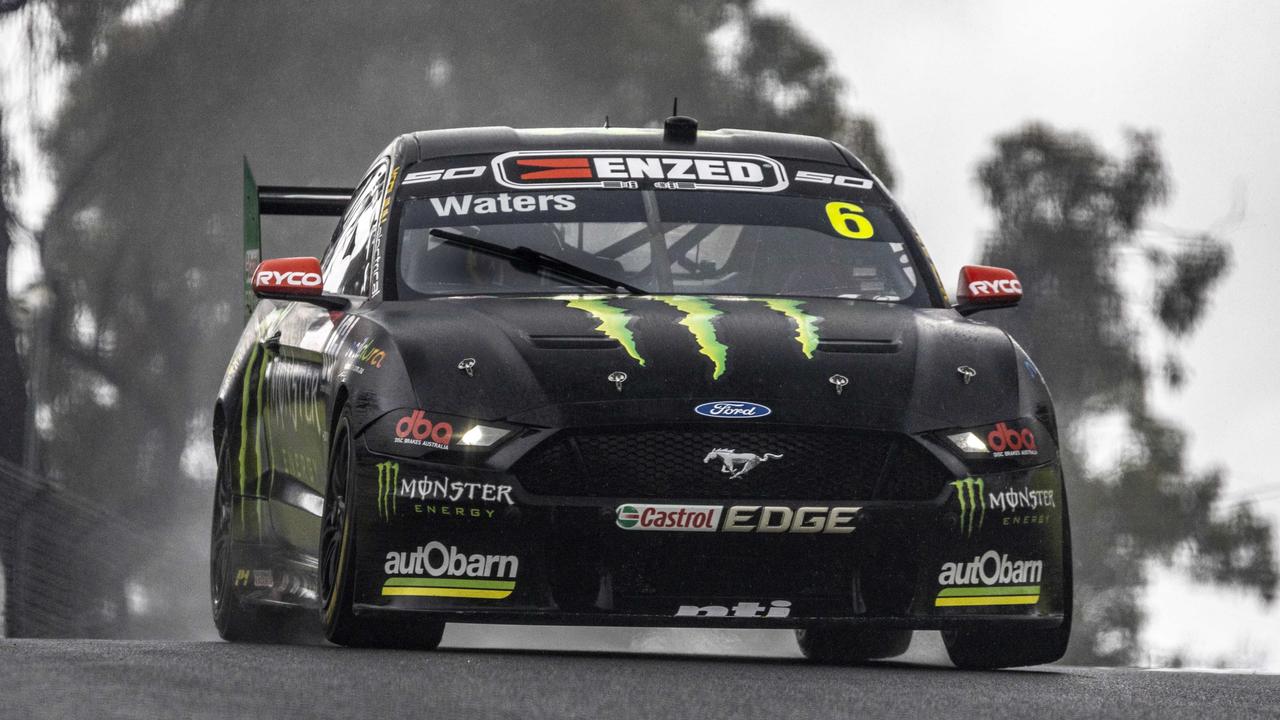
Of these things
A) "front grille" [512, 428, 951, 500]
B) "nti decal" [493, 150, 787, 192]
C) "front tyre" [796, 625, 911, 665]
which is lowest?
"front tyre" [796, 625, 911, 665]

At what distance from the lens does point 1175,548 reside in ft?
115

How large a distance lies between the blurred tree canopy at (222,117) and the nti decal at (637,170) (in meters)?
24.7

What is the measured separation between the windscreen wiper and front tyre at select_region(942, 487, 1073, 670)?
4.77 ft

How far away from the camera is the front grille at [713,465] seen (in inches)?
264

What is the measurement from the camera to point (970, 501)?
22.6ft

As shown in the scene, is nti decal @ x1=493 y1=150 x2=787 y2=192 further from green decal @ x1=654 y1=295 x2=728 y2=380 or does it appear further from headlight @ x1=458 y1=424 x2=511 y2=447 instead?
headlight @ x1=458 y1=424 x2=511 y2=447

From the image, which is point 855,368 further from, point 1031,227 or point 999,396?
point 1031,227

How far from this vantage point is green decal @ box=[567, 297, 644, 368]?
6957mm

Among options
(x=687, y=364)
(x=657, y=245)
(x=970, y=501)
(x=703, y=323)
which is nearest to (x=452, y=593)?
(x=687, y=364)

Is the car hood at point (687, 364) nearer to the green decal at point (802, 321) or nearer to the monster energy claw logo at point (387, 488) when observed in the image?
the green decal at point (802, 321)

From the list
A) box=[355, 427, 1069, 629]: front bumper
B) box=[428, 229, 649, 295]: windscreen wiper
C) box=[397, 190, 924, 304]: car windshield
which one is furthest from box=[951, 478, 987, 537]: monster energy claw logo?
box=[428, 229, 649, 295]: windscreen wiper

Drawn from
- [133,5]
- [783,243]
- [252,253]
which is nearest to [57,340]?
[133,5]

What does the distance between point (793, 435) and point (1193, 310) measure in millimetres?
29321

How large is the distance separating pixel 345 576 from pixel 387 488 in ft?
1.02
